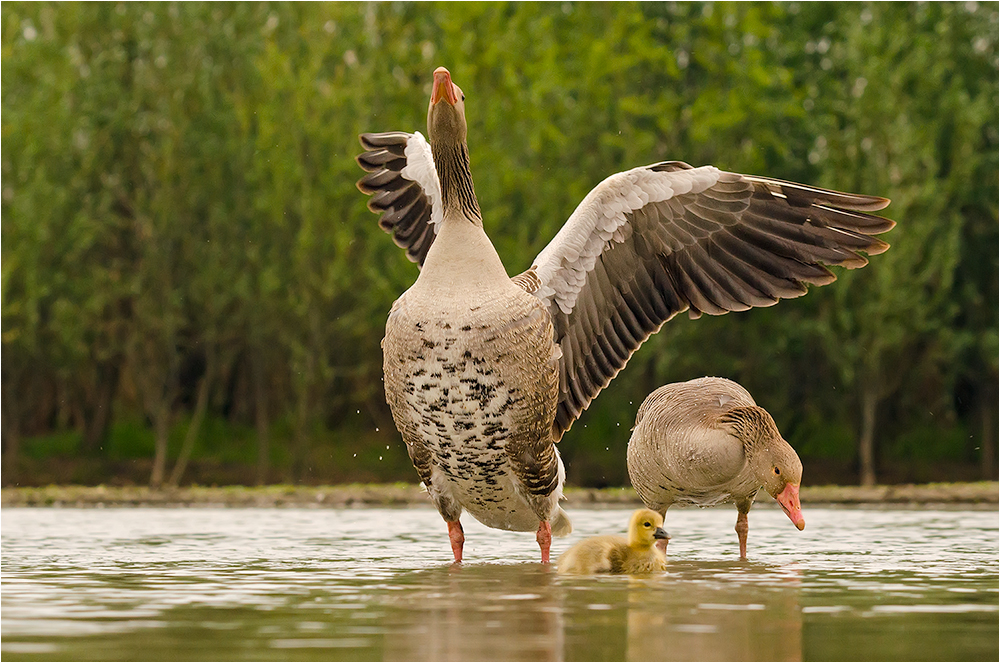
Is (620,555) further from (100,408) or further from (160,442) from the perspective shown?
(100,408)

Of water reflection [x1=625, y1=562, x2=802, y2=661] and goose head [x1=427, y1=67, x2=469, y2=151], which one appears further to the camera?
goose head [x1=427, y1=67, x2=469, y2=151]

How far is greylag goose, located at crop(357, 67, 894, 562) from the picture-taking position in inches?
349

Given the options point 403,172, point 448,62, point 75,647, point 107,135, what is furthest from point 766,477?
point 107,135

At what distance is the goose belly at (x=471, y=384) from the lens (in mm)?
8766

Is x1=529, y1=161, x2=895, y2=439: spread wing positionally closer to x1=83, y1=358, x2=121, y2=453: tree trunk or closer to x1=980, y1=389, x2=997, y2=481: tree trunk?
x1=980, y1=389, x2=997, y2=481: tree trunk

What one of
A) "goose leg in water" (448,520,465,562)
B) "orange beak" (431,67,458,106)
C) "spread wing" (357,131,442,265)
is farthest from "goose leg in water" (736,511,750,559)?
"orange beak" (431,67,458,106)

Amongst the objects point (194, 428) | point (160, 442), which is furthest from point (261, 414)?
point (160, 442)

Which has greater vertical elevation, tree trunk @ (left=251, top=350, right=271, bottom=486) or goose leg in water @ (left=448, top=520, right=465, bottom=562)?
tree trunk @ (left=251, top=350, right=271, bottom=486)

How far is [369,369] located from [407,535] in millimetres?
17272

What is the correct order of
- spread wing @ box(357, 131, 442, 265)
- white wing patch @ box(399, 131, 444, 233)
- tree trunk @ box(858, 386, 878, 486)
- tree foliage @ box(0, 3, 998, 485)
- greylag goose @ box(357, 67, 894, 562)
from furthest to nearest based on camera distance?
tree foliage @ box(0, 3, 998, 485), tree trunk @ box(858, 386, 878, 486), spread wing @ box(357, 131, 442, 265), white wing patch @ box(399, 131, 444, 233), greylag goose @ box(357, 67, 894, 562)

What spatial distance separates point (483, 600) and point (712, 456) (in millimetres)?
3011

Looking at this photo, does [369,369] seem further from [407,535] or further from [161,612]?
[161,612]

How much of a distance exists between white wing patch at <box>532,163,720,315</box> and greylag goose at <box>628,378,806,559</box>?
3.91 feet

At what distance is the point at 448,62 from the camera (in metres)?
29.1
